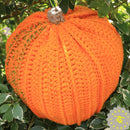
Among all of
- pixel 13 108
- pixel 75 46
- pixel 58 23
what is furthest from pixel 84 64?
pixel 13 108

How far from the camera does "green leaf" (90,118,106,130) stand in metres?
0.92

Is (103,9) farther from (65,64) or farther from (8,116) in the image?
(8,116)

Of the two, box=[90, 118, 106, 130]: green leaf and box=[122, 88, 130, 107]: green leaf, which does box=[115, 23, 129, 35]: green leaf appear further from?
box=[90, 118, 106, 130]: green leaf

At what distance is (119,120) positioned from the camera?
2.65ft

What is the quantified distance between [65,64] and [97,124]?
37cm

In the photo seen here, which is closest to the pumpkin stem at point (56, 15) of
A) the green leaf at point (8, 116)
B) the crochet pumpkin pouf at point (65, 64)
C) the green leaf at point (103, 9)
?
the crochet pumpkin pouf at point (65, 64)

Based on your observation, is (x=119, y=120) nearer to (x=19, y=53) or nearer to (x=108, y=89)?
(x=108, y=89)

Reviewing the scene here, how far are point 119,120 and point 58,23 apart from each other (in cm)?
42

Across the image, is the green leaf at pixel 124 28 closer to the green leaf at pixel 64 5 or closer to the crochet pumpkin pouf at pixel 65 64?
the crochet pumpkin pouf at pixel 65 64

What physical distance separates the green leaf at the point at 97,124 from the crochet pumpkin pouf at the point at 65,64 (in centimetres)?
12

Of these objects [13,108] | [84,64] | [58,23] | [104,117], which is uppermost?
[58,23]

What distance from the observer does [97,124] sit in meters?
0.94

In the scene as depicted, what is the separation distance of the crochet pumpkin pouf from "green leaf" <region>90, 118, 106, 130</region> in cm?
12

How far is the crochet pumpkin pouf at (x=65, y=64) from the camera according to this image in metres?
0.71
